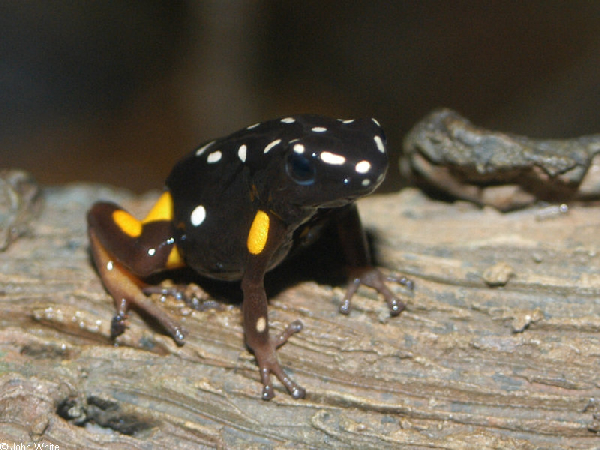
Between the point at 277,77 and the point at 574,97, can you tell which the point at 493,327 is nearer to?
the point at 574,97

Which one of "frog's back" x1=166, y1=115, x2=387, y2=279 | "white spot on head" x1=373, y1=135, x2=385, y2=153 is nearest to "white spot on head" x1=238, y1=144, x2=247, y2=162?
"frog's back" x1=166, y1=115, x2=387, y2=279

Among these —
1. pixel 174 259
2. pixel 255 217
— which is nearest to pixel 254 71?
pixel 174 259

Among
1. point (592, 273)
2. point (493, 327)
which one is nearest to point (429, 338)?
point (493, 327)

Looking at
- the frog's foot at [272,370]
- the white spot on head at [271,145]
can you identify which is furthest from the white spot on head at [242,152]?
the frog's foot at [272,370]

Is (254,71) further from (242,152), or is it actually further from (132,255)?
(242,152)

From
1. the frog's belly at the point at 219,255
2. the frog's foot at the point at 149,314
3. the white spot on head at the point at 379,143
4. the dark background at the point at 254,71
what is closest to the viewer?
the white spot on head at the point at 379,143

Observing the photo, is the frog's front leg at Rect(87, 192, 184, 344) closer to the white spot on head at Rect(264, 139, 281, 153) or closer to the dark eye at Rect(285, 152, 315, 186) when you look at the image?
the white spot on head at Rect(264, 139, 281, 153)

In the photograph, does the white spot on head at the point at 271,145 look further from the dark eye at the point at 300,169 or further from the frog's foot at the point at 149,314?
the frog's foot at the point at 149,314
